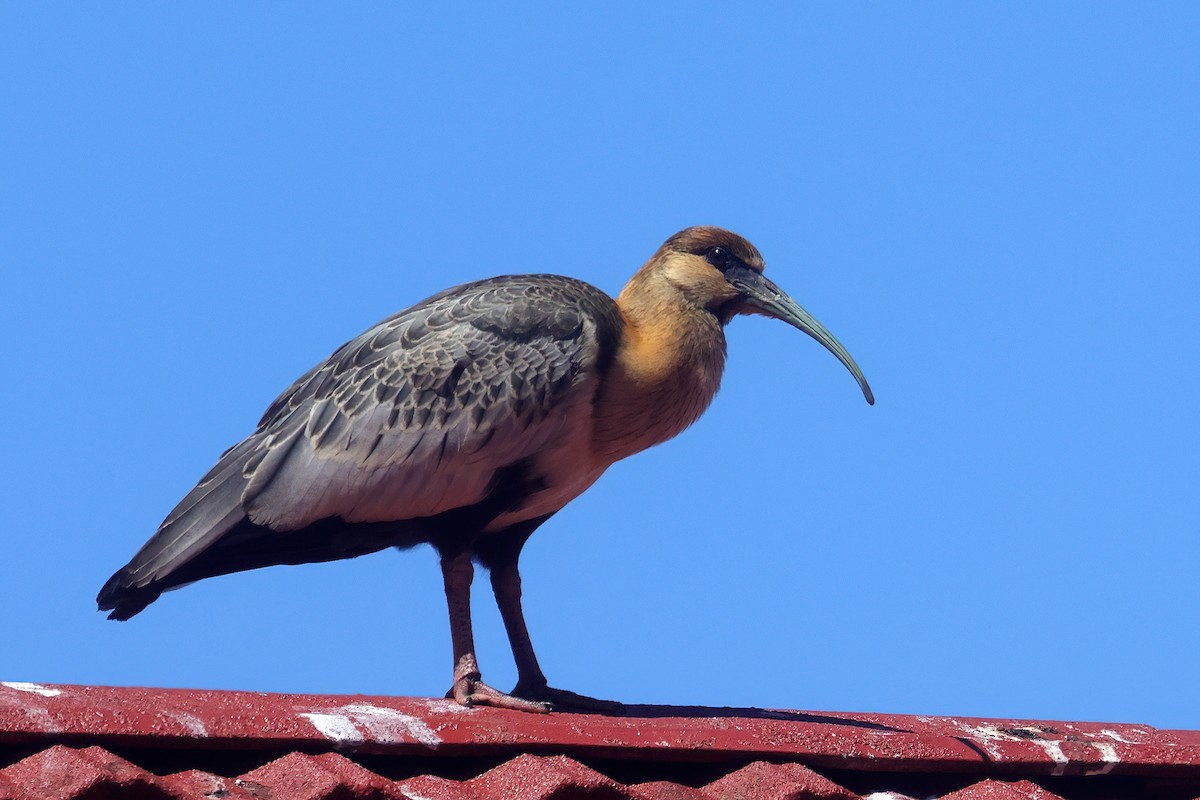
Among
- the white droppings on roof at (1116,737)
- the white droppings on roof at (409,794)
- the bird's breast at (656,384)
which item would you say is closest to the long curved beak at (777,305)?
the bird's breast at (656,384)

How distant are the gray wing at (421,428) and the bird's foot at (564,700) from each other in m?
0.78

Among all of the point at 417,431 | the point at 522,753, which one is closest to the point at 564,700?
the point at 417,431

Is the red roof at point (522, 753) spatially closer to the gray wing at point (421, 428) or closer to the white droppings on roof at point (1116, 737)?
the white droppings on roof at point (1116, 737)

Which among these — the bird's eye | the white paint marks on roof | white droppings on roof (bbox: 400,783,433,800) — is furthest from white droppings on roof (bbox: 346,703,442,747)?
the bird's eye

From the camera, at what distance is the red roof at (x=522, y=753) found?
3.73m

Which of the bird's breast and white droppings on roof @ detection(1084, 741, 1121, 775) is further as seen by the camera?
the bird's breast

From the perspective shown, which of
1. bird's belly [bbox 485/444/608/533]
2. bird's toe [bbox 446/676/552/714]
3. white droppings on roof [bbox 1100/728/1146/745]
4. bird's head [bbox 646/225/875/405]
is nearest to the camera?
white droppings on roof [bbox 1100/728/1146/745]

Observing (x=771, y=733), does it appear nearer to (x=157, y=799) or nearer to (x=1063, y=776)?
(x=1063, y=776)

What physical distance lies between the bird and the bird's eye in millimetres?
→ 611

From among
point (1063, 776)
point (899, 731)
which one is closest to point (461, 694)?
point (899, 731)

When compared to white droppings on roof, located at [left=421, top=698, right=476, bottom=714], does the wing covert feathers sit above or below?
above

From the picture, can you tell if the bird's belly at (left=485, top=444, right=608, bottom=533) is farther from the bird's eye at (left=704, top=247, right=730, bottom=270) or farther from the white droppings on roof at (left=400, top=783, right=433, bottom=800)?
the white droppings on roof at (left=400, top=783, right=433, bottom=800)

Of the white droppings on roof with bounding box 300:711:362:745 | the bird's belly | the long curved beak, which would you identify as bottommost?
the white droppings on roof with bounding box 300:711:362:745

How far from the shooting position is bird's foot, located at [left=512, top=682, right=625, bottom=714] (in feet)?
19.3
